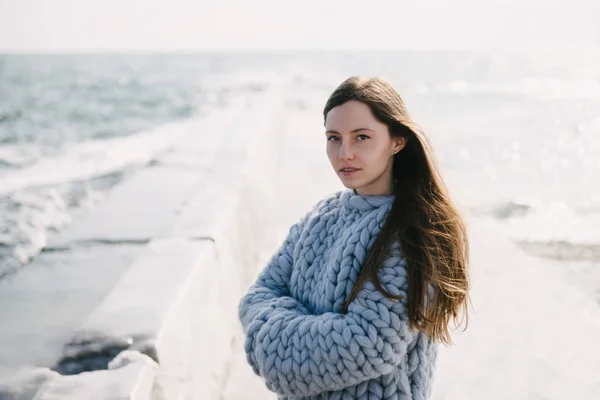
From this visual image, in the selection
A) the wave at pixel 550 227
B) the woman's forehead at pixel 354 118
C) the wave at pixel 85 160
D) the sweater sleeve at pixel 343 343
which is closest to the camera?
the sweater sleeve at pixel 343 343

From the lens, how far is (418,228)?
156 cm

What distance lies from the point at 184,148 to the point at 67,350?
3.82 metres

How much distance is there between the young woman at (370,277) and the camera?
148cm

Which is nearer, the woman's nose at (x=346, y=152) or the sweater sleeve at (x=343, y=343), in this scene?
the sweater sleeve at (x=343, y=343)

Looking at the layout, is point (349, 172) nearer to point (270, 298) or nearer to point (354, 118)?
point (354, 118)

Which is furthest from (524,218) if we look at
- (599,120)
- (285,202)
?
(599,120)

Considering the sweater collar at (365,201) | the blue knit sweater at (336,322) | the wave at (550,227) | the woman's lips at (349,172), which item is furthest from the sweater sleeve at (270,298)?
the wave at (550,227)

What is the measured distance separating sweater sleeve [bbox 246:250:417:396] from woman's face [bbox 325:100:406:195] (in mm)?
266

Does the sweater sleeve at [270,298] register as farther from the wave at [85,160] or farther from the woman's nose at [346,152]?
the wave at [85,160]

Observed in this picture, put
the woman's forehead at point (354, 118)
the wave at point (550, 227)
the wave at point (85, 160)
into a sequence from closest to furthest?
1. the woman's forehead at point (354, 118)
2. the wave at point (550, 227)
3. the wave at point (85, 160)

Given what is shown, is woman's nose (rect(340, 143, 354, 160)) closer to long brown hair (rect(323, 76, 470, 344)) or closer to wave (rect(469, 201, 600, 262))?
long brown hair (rect(323, 76, 470, 344))

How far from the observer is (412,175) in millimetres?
1691

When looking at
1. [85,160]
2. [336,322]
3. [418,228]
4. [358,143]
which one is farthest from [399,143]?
[85,160]

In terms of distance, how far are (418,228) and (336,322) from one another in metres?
0.34
